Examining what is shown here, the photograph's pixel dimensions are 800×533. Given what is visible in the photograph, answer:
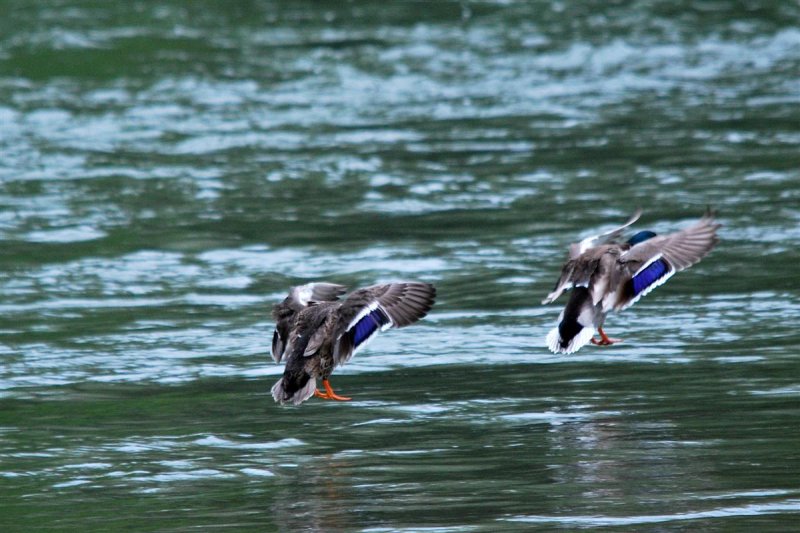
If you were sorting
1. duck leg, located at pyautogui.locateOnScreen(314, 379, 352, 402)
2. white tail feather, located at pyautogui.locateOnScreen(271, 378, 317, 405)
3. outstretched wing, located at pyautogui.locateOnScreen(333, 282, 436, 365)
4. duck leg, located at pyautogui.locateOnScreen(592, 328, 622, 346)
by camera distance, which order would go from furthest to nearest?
duck leg, located at pyautogui.locateOnScreen(592, 328, 622, 346)
duck leg, located at pyautogui.locateOnScreen(314, 379, 352, 402)
outstretched wing, located at pyautogui.locateOnScreen(333, 282, 436, 365)
white tail feather, located at pyautogui.locateOnScreen(271, 378, 317, 405)

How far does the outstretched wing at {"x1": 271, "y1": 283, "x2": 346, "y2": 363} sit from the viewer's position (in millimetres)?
9688

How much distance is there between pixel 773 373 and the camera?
9945 mm

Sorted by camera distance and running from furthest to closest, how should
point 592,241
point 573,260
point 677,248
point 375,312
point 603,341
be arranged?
point 592,241, point 603,341, point 573,260, point 677,248, point 375,312

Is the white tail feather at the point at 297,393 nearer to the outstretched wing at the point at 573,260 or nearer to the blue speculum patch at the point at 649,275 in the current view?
the outstretched wing at the point at 573,260

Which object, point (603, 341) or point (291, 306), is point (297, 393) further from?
point (603, 341)

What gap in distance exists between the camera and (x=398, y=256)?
14.2 meters

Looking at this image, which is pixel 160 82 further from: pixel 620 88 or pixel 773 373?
pixel 773 373

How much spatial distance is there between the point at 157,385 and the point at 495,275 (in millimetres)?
3833

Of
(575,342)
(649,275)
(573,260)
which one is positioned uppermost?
(573,260)

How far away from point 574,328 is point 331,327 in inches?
57.6

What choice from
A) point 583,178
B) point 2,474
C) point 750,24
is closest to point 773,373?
point 2,474

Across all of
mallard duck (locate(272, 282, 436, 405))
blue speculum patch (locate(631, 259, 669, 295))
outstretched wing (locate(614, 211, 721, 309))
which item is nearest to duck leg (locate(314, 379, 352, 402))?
mallard duck (locate(272, 282, 436, 405))

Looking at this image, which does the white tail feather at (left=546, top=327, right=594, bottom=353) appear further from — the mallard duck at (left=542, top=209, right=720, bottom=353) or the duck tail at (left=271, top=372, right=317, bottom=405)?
the duck tail at (left=271, top=372, right=317, bottom=405)

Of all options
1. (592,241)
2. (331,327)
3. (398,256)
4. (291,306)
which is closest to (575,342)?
(592,241)
